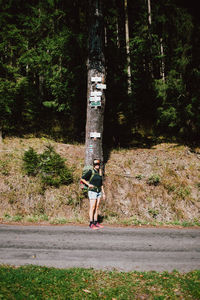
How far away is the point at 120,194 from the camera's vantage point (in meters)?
9.40

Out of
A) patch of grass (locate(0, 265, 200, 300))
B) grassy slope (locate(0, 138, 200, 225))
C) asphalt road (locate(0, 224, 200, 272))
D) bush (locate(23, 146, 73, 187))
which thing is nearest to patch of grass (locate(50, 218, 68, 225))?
grassy slope (locate(0, 138, 200, 225))

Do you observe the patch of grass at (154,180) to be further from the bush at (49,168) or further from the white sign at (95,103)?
the white sign at (95,103)

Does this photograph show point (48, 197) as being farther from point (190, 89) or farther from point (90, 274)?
point (190, 89)

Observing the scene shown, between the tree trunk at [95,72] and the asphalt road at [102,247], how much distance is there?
11.8ft

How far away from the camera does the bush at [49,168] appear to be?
9242 millimetres

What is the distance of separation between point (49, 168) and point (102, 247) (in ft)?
15.6

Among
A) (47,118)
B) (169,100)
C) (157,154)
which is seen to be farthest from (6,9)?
(157,154)

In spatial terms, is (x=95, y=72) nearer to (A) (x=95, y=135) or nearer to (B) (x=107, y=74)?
(B) (x=107, y=74)

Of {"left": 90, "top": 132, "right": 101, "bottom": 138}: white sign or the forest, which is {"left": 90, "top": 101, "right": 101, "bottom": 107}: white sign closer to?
{"left": 90, "top": 132, "right": 101, "bottom": 138}: white sign

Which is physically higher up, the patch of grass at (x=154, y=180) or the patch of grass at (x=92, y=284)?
the patch of grass at (x=154, y=180)

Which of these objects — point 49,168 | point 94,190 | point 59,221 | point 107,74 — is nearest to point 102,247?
point 94,190

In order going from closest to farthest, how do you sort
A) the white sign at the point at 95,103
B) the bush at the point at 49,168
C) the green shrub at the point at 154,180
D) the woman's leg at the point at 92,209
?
the woman's leg at the point at 92,209 < the bush at the point at 49,168 < the white sign at the point at 95,103 < the green shrub at the point at 154,180

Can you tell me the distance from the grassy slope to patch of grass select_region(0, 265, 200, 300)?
11.8ft

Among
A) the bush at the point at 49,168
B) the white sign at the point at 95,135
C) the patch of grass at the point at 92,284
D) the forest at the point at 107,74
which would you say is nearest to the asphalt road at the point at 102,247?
the patch of grass at the point at 92,284
